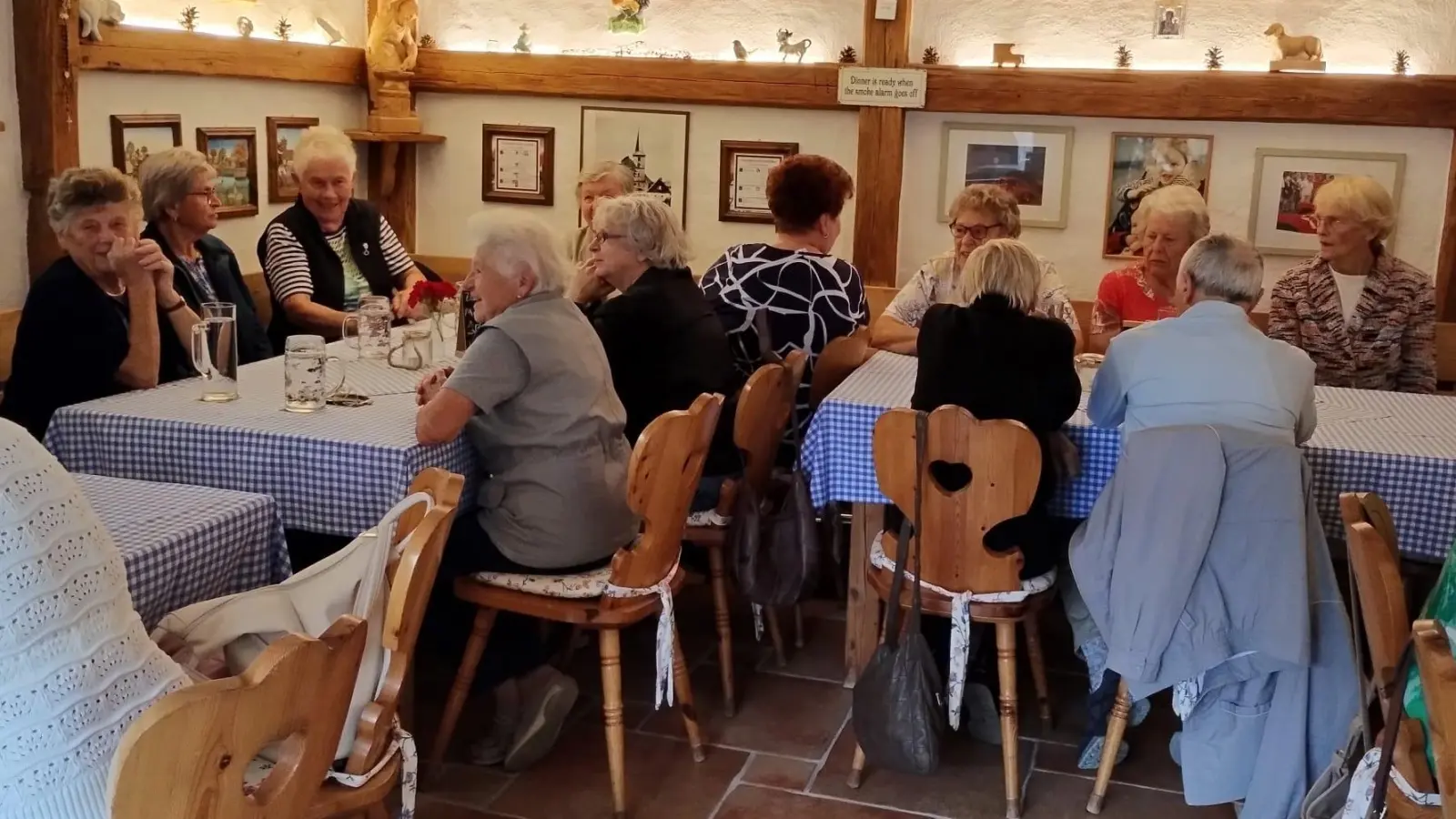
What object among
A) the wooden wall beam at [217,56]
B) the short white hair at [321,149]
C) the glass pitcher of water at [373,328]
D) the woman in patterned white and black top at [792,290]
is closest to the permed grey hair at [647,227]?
the woman in patterned white and black top at [792,290]

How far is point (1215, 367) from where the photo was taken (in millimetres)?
2775

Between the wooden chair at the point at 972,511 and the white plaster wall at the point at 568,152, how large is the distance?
9.37ft

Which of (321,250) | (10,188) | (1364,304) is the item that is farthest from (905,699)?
(10,188)

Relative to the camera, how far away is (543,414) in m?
2.79

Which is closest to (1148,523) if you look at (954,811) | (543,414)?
(954,811)

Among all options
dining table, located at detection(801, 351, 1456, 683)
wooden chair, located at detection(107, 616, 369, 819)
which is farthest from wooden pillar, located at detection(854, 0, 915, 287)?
wooden chair, located at detection(107, 616, 369, 819)

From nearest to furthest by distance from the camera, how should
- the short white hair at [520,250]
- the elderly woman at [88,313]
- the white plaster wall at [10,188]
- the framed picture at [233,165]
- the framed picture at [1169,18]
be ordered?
the short white hair at [520,250]
the elderly woman at [88,313]
the white plaster wall at [10,188]
the framed picture at [233,165]
the framed picture at [1169,18]

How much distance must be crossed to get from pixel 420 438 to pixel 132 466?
614 mm

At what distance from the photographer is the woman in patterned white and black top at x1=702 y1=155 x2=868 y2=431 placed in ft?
12.4

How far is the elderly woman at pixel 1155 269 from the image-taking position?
3996 millimetres

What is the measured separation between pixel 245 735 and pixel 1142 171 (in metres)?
4.57

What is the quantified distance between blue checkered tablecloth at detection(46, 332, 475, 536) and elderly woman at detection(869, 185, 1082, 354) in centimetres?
155

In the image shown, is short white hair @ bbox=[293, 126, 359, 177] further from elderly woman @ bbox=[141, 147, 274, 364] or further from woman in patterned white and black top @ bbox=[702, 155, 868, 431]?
woman in patterned white and black top @ bbox=[702, 155, 868, 431]

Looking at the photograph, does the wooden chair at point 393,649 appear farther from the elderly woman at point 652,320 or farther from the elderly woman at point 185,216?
the elderly woman at point 185,216
